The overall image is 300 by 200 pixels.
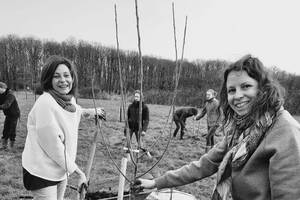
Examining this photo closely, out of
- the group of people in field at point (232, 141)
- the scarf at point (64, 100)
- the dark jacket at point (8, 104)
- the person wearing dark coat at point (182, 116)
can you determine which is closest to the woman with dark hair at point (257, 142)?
the group of people in field at point (232, 141)

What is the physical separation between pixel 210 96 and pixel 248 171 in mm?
5853

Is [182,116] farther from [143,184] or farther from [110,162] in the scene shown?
[143,184]

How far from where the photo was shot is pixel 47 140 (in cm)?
169

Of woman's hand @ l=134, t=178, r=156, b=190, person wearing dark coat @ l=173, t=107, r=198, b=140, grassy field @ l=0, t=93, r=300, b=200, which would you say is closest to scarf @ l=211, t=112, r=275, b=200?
woman's hand @ l=134, t=178, r=156, b=190

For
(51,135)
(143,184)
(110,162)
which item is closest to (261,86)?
(143,184)

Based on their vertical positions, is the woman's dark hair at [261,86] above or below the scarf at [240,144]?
above

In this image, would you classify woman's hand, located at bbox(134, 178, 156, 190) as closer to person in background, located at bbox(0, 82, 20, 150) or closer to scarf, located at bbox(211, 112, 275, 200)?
scarf, located at bbox(211, 112, 275, 200)

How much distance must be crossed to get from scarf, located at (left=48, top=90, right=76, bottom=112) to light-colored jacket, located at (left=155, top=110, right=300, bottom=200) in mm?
1291

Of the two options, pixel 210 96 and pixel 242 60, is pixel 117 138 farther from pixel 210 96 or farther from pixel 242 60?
pixel 242 60

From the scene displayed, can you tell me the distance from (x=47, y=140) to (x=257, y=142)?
1.33 meters

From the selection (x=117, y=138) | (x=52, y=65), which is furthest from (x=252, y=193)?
(x=117, y=138)

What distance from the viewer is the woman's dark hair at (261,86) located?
1.18 m

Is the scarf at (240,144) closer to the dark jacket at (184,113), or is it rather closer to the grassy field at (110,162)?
the grassy field at (110,162)

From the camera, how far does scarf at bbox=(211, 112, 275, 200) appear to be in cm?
112
